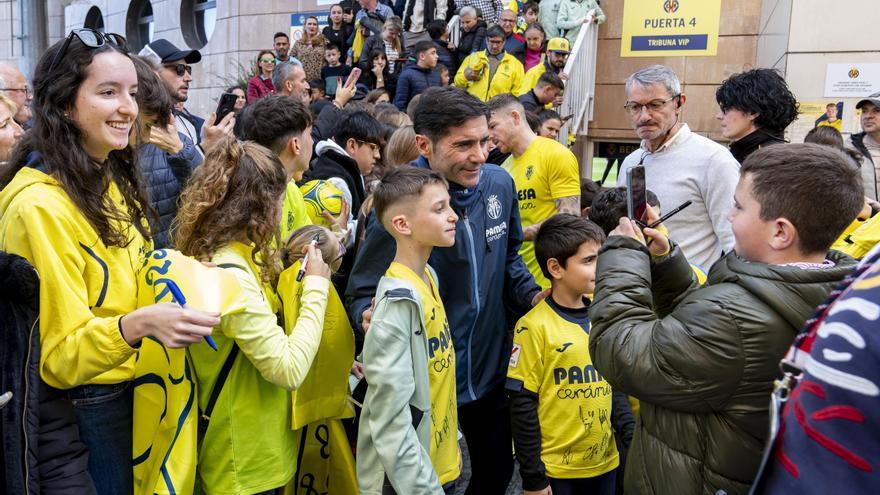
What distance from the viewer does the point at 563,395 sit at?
3.16 meters

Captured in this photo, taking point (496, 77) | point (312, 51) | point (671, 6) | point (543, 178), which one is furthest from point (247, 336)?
point (671, 6)

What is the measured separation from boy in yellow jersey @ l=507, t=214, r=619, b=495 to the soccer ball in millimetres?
1452

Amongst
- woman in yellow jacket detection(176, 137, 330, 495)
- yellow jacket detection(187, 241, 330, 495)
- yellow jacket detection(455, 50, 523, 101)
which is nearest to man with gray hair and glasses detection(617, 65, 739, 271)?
woman in yellow jacket detection(176, 137, 330, 495)

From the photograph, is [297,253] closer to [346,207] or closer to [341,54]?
[346,207]

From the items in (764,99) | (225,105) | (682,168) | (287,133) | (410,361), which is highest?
(764,99)

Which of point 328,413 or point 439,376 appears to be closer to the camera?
point 439,376

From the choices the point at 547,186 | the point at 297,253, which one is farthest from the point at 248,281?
the point at 547,186

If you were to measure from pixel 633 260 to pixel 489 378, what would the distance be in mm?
1333

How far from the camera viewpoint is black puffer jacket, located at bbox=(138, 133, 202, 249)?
3463mm

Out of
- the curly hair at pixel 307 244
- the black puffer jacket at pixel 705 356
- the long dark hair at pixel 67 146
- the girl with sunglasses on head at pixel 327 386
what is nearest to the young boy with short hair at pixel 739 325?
the black puffer jacket at pixel 705 356

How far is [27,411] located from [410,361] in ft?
3.92

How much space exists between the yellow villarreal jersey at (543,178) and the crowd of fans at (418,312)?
3.73ft

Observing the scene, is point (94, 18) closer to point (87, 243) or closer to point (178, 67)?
point (178, 67)

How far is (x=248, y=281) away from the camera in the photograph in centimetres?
253
